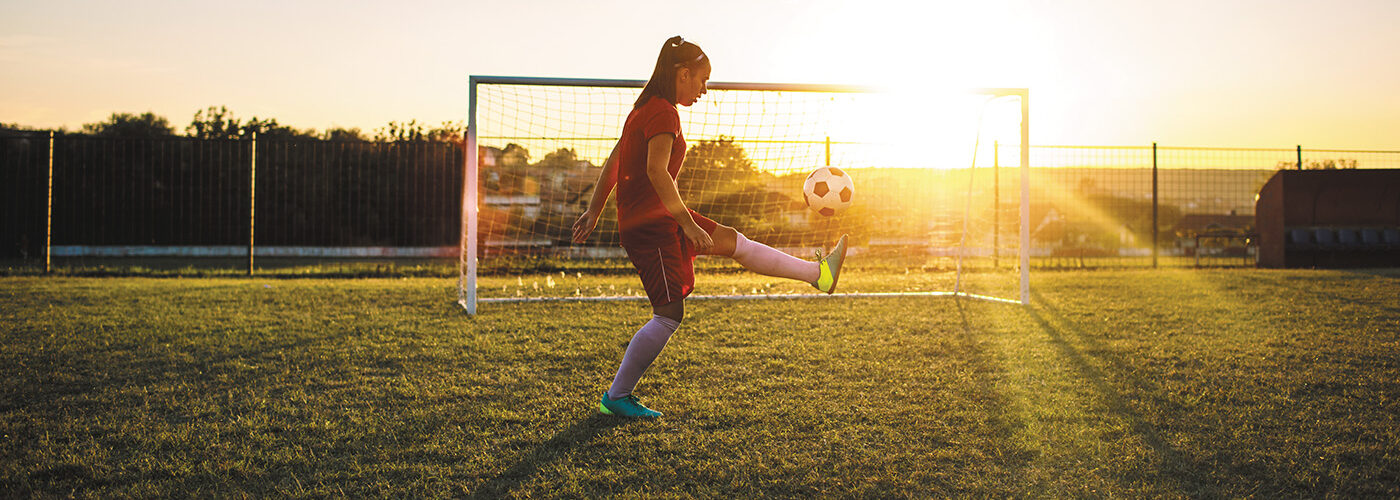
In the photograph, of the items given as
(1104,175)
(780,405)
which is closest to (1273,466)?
(780,405)

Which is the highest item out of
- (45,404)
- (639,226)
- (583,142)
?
(583,142)

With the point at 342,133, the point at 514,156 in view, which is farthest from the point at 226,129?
the point at 514,156

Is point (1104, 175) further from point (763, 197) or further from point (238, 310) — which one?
point (238, 310)

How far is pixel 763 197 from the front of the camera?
919 cm

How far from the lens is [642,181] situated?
312 cm

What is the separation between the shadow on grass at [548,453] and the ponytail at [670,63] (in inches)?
49.9

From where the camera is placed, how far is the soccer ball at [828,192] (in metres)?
5.26

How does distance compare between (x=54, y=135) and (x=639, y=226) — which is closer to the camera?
(x=639, y=226)

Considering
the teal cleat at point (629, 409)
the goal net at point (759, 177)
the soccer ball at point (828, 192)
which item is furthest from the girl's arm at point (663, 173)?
the goal net at point (759, 177)

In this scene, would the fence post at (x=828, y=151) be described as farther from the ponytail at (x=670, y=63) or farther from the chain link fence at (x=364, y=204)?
the ponytail at (x=670, y=63)

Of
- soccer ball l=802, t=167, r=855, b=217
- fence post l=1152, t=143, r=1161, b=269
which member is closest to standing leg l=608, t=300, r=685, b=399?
soccer ball l=802, t=167, r=855, b=217

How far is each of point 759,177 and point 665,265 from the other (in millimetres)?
6108

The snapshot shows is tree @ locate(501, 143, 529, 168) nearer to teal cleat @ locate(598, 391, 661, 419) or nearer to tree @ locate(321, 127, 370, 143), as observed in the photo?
teal cleat @ locate(598, 391, 661, 419)

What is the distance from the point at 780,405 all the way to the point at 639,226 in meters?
1.02
